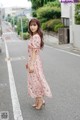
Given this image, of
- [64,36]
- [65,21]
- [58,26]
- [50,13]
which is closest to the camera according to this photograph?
[64,36]

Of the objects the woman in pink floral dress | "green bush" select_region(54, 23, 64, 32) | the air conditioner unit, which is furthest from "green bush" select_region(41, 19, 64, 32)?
the woman in pink floral dress

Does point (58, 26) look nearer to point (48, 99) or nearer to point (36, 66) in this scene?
point (48, 99)

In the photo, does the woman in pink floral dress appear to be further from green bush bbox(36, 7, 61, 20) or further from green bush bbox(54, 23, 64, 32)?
green bush bbox(36, 7, 61, 20)

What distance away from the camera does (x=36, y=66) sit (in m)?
7.61

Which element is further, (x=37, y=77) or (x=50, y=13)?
(x=50, y=13)

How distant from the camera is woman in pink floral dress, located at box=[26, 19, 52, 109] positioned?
7.56m

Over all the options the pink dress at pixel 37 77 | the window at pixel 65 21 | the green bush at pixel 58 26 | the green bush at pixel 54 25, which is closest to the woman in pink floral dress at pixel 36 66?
the pink dress at pixel 37 77

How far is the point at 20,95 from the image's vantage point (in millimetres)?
9102


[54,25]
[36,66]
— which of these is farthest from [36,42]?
[54,25]

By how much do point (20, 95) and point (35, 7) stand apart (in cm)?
6166

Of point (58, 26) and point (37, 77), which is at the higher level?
point (37, 77)

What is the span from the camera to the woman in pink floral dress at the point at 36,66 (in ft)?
24.8

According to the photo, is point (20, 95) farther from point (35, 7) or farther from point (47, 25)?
point (35, 7)

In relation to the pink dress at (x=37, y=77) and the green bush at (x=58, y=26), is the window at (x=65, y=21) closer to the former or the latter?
the green bush at (x=58, y=26)
